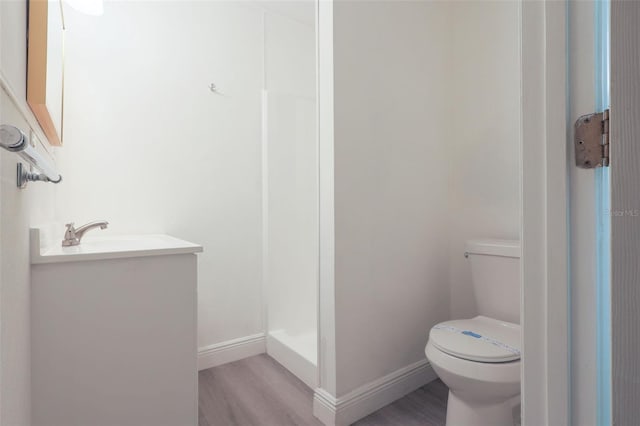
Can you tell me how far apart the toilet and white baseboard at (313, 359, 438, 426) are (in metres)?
0.32

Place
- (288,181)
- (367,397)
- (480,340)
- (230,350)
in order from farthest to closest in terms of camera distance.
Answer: (288,181) < (230,350) < (367,397) < (480,340)

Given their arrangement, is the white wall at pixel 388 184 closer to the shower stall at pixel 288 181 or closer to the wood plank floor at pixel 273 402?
the wood plank floor at pixel 273 402

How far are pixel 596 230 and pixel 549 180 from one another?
96 millimetres

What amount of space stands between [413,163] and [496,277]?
72cm

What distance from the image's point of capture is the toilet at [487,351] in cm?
124

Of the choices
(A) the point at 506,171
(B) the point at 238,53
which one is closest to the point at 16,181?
(B) the point at 238,53

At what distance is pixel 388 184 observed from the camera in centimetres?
173

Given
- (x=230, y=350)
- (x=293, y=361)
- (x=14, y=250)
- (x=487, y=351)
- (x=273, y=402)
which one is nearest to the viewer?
(x=14, y=250)

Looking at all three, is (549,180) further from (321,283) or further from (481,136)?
(481,136)

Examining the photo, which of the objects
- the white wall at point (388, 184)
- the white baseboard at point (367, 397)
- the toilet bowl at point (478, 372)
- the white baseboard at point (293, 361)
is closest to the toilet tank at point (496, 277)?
the toilet bowl at point (478, 372)

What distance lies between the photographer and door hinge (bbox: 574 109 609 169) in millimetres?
462

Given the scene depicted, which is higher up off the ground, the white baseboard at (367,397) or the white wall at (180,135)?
the white wall at (180,135)

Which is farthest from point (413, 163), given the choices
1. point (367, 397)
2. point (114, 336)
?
point (114, 336)

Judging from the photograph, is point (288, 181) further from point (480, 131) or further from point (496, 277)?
point (496, 277)
